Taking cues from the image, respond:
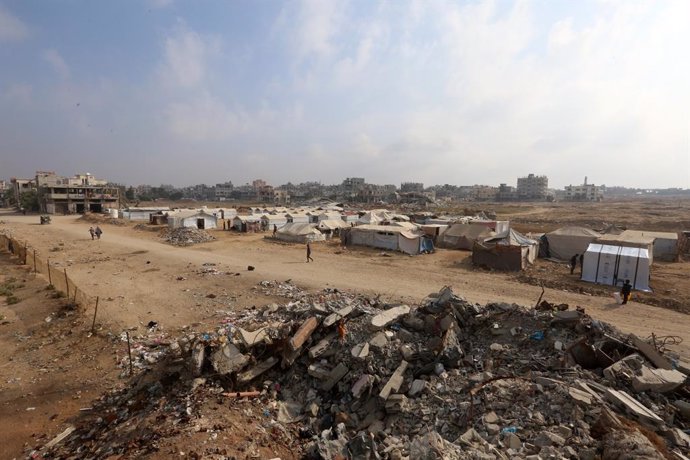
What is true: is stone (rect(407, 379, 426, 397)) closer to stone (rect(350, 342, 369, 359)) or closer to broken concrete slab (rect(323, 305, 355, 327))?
stone (rect(350, 342, 369, 359))

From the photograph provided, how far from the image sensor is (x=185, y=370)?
8.59 metres

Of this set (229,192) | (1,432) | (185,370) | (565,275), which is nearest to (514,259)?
(565,275)

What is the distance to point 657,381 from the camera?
6.68m

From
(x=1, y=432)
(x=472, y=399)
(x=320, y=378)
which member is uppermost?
(x=472, y=399)

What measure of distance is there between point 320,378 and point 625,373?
20.7ft

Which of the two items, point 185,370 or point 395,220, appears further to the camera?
point 395,220

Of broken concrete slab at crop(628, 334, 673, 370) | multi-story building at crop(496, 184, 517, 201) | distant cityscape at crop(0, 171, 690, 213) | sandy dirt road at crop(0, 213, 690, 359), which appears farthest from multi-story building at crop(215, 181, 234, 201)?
broken concrete slab at crop(628, 334, 673, 370)

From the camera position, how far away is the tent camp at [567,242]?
78.9ft

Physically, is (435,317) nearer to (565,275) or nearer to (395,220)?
(565,275)

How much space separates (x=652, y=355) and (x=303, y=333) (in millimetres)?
7891

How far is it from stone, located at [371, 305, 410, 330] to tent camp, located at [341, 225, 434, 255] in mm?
17533

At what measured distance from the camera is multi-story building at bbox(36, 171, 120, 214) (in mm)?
78438

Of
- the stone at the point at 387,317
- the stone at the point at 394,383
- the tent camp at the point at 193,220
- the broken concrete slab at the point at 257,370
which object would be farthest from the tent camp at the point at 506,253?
the tent camp at the point at 193,220

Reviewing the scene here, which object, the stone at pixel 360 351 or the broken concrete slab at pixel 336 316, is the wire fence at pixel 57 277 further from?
the stone at pixel 360 351
